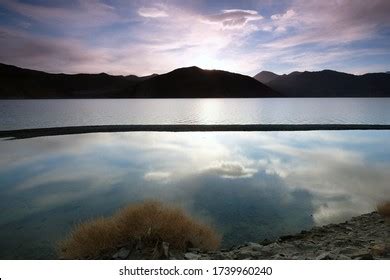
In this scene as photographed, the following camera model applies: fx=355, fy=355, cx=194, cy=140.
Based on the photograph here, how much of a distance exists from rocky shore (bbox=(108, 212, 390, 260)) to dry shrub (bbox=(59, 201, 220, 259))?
175 millimetres

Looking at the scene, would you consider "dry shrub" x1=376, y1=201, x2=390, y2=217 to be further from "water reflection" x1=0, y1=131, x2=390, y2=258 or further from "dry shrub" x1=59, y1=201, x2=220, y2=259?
"dry shrub" x1=59, y1=201, x2=220, y2=259

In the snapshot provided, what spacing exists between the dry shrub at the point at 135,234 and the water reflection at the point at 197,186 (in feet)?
6.26

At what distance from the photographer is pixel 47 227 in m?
9.34

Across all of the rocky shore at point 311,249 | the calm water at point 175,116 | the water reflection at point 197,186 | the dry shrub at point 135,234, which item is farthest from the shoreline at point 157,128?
the rocky shore at point 311,249

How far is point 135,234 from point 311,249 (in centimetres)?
317

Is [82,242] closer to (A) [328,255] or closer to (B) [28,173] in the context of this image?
(A) [328,255]

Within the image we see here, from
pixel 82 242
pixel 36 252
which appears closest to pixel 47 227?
pixel 36 252

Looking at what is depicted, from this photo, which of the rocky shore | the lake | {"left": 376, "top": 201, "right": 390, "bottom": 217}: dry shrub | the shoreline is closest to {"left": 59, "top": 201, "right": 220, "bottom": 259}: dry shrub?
the rocky shore

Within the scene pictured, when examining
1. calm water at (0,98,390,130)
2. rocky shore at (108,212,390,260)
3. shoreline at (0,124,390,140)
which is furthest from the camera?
calm water at (0,98,390,130)

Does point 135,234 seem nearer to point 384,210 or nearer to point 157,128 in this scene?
point 384,210

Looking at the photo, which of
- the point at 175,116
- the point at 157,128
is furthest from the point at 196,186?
the point at 175,116

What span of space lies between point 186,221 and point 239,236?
240 cm

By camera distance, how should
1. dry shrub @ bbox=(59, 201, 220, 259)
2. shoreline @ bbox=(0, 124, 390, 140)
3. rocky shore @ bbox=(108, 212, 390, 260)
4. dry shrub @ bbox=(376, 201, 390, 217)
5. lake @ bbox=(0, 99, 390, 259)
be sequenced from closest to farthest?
rocky shore @ bbox=(108, 212, 390, 260), dry shrub @ bbox=(59, 201, 220, 259), dry shrub @ bbox=(376, 201, 390, 217), lake @ bbox=(0, 99, 390, 259), shoreline @ bbox=(0, 124, 390, 140)

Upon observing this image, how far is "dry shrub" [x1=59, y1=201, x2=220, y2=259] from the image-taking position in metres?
5.95
